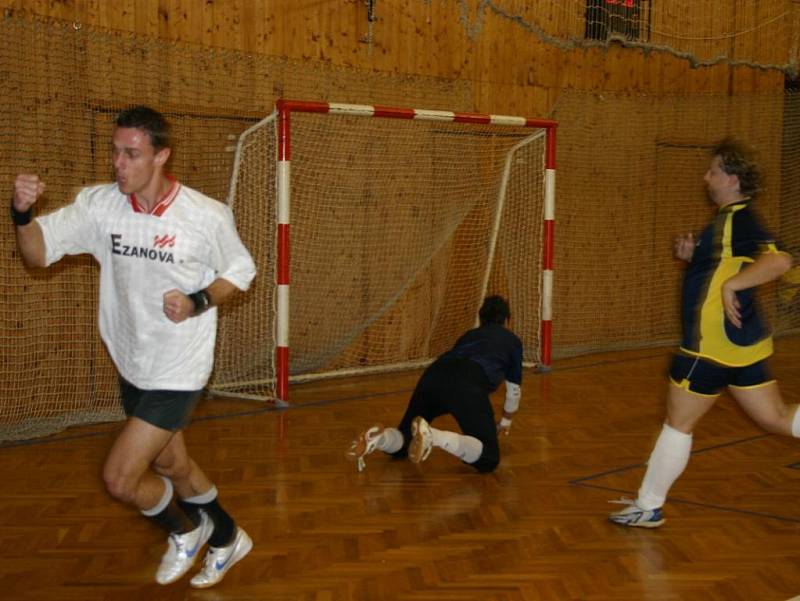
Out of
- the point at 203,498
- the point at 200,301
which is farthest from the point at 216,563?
the point at 200,301

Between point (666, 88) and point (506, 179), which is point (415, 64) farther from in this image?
point (666, 88)

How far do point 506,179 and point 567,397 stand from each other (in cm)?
246

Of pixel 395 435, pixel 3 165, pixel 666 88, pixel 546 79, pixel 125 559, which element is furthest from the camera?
pixel 666 88

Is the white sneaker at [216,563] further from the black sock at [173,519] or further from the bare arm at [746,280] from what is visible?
the bare arm at [746,280]

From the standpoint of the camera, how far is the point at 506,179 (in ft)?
33.2

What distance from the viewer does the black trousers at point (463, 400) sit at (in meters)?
Answer: 5.85

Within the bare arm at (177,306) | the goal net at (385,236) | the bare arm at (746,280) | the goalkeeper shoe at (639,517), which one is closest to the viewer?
the bare arm at (177,306)

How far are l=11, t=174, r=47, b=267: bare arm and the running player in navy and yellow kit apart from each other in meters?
2.76

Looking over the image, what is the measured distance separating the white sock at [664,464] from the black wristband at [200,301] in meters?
2.25

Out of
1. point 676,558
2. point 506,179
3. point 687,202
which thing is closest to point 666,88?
point 687,202

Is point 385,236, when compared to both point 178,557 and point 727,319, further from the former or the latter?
point 178,557

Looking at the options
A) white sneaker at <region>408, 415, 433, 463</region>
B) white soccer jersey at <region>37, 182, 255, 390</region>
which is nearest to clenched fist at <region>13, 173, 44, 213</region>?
white soccer jersey at <region>37, 182, 255, 390</region>

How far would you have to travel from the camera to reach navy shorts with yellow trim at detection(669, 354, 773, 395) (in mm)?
4590

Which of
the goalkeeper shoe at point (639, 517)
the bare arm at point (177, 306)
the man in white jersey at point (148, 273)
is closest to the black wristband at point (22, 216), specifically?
the man in white jersey at point (148, 273)
